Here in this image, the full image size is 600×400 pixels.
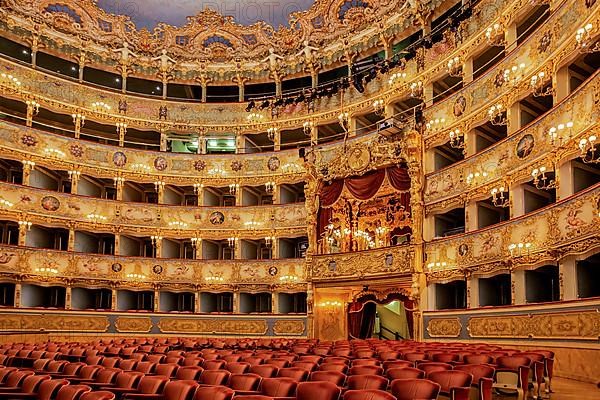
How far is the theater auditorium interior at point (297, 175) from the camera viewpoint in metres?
14.6

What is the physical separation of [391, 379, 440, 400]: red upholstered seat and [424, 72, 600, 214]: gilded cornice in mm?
7807

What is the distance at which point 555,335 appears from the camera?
42.6ft

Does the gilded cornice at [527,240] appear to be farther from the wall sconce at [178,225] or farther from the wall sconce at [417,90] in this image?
the wall sconce at [178,225]

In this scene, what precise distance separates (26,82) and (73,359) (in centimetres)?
1603

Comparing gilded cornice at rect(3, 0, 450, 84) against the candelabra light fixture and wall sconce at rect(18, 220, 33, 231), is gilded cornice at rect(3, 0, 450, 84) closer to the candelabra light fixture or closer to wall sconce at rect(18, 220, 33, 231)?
the candelabra light fixture

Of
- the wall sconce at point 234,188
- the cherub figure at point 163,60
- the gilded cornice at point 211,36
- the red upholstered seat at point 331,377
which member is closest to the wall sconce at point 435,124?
the gilded cornice at point 211,36

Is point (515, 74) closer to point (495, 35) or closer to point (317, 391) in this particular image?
point (495, 35)

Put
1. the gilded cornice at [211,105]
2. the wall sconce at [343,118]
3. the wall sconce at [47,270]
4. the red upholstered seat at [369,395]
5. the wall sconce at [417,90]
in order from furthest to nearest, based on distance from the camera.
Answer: the wall sconce at [343,118], the wall sconce at [47,270], the wall sconce at [417,90], the gilded cornice at [211,105], the red upholstered seat at [369,395]

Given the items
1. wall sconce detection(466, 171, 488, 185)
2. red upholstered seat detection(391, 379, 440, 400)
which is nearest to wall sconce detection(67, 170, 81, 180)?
wall sconce detection(466, 171, 488, 185)

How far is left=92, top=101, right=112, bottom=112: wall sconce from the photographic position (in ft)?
84.0

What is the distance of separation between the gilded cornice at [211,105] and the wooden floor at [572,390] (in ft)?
36.7

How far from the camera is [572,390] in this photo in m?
10.1

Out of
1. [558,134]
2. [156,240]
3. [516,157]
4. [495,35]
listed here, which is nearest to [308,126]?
[156,240]

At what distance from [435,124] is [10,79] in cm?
1649
